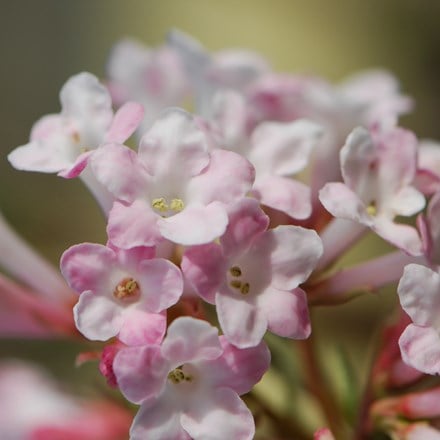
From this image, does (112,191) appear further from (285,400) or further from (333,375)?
(333,375)

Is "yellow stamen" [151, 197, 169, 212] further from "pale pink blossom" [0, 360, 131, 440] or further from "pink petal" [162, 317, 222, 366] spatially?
"pale pink blossom" [0, 360, 131, 440]

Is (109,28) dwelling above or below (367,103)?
below

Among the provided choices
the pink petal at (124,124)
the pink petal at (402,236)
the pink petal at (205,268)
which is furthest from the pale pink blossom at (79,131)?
the pink petal at (402,236)

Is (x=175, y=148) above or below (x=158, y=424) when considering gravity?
above

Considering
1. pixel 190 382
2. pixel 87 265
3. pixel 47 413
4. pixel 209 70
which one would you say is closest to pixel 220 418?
pixel 190 382

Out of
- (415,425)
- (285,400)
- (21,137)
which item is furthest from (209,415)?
(21,137)

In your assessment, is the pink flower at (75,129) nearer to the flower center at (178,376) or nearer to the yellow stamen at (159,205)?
the yellow stamen at (159,205)

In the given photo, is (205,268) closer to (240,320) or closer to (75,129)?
(240,320)
